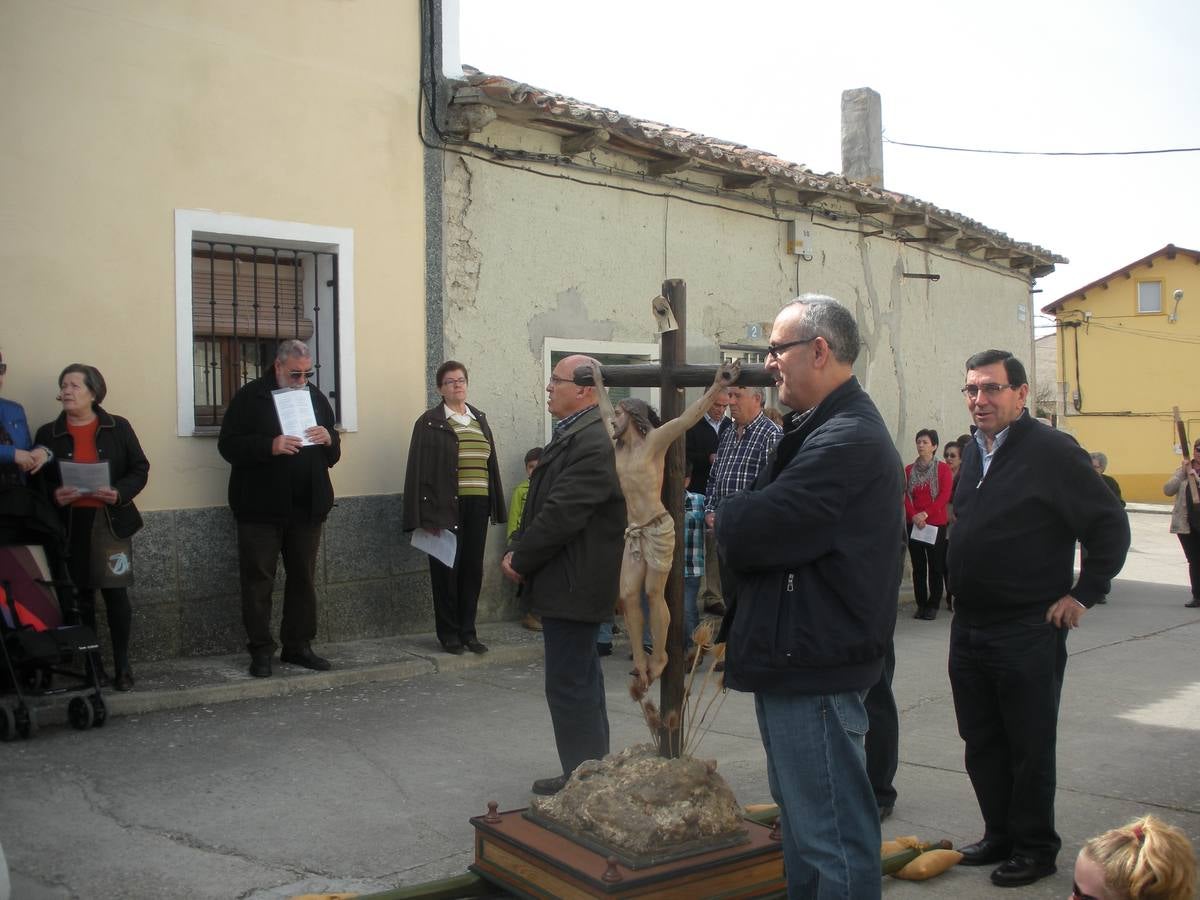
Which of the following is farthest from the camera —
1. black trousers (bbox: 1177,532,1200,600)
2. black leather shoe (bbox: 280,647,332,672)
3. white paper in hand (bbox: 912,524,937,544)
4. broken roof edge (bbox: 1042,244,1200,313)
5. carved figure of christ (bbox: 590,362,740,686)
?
broken roof edge (bbox: 1042,244,1200,313)

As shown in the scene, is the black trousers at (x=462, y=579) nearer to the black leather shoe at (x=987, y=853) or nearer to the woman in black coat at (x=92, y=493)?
the woman in black coat at (x=92, y=493)

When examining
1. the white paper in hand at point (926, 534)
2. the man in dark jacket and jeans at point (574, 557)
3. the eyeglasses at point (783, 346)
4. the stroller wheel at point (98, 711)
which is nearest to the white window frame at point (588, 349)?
the white paper in hand at point (926, 534)

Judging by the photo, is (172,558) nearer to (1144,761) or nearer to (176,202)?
(176,202)

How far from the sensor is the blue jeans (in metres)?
2.99

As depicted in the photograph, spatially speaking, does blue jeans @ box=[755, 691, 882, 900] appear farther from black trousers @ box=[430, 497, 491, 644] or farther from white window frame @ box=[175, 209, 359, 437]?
white window frame @ box=[175, 209, 359, 437]

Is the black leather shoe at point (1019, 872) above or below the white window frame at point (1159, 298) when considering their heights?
below

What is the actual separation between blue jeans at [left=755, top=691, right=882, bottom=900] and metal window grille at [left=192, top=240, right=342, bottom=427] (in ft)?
19.3

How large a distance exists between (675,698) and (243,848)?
6.40ft

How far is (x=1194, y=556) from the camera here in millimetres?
12164

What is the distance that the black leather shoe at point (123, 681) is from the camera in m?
6.72

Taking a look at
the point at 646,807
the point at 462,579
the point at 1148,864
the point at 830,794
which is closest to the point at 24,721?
the point at 462,579

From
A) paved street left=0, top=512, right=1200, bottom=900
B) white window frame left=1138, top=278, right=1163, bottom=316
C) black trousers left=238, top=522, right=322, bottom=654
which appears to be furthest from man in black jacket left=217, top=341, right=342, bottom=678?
white window frame left=1138, top=278, right=1163, bottom=316

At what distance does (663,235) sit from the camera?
36.3ft

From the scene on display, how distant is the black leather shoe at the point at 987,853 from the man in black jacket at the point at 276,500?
4385 mm
